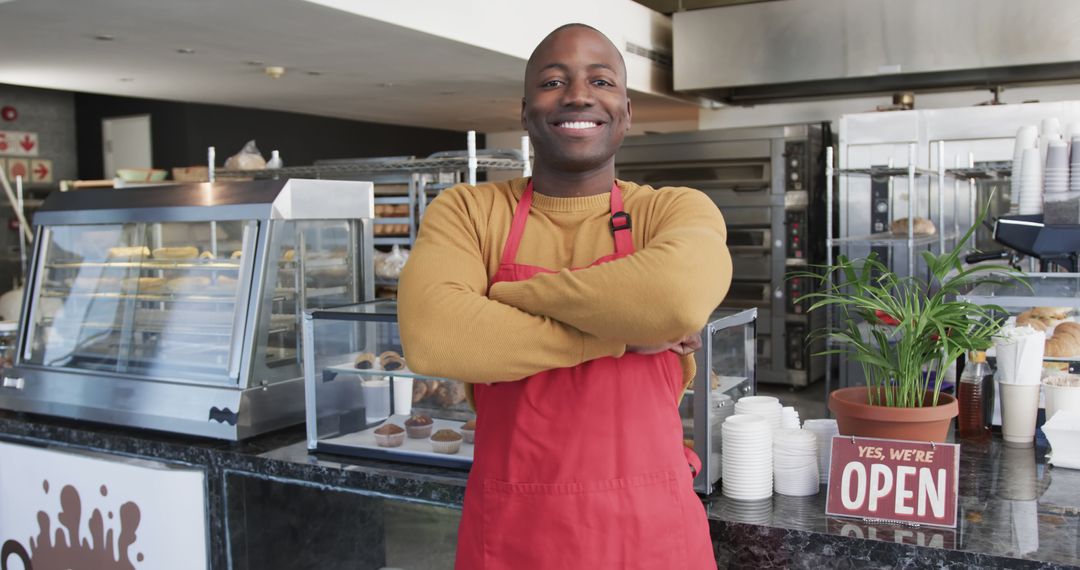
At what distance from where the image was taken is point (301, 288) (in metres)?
2.71

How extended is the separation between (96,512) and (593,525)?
1905mm

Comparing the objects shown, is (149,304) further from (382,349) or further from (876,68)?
(876,68)

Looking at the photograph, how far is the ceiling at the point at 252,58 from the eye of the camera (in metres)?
4.47

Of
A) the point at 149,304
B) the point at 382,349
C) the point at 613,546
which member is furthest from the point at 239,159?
the point at 613,546

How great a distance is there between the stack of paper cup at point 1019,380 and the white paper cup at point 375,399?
4.86 ft

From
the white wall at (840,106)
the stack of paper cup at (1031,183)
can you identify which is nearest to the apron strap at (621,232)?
the stack of paper cup at (1031,183)

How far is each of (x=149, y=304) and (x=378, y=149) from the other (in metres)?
7.86

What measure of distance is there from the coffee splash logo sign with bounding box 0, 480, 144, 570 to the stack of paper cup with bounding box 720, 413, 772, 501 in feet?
5.44

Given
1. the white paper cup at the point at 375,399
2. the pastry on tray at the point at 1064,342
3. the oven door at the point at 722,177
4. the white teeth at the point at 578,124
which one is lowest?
the white paper cup at the point at 375,399

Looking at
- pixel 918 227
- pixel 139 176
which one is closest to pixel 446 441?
pixel 918 227

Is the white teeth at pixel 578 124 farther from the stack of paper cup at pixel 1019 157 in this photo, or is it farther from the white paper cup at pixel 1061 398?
the stack of paper cup at pixel 1019 157

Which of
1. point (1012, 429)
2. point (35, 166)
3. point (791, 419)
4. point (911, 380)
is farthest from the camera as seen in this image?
point (35, 166)

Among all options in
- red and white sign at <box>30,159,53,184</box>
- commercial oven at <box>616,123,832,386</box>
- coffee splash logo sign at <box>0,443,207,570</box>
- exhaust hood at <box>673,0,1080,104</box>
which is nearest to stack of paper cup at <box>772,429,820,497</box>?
coffee splash logo sign at <box>0,443,207,570</box>

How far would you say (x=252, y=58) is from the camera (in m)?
5.74
